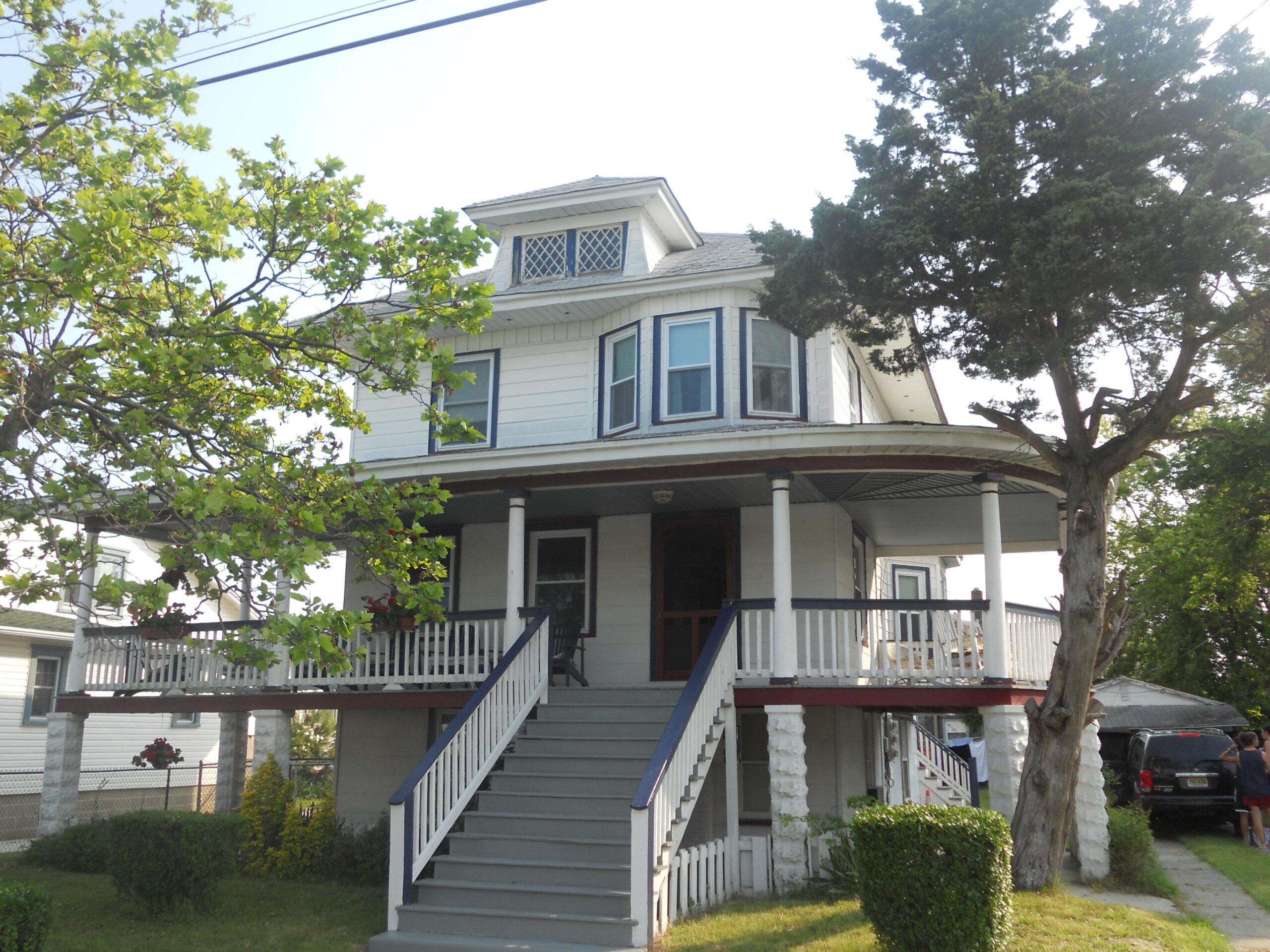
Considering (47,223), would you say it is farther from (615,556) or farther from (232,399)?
(615,556)

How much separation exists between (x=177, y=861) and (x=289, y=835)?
9.71 feet

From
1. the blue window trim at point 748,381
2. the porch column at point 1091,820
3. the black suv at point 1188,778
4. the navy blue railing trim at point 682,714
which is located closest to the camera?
the navy blue railing trim at point 682,714

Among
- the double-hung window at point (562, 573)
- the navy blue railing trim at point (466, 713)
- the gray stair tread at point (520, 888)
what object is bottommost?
the gray stair tread at point (520, 888)

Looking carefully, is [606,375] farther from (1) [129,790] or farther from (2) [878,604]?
(1) [129,790]

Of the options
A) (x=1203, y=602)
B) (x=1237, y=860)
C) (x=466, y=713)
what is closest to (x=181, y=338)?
(x=466, y=713)

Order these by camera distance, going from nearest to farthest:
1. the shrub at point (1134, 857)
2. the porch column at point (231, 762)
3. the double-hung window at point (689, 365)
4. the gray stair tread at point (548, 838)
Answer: the gray stair tread at point (548, 838), the shrub at point (1134, 857), the double-hung window at point (689, 365), the porch column at point (231, 762)

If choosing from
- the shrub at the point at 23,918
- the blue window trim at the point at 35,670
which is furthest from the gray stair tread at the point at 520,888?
the blue window trim at the point at 35,670

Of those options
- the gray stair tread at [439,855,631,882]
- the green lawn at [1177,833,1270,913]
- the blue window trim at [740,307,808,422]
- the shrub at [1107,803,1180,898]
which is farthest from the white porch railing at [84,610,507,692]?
the green lawn at [1177,833,1270,913]

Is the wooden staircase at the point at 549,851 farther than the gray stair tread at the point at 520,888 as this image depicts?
No

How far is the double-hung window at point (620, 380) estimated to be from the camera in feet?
50.5

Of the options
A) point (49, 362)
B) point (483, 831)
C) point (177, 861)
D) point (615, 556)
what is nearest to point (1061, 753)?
point (483, 831)

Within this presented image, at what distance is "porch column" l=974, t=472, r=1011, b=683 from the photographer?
39.4 ft

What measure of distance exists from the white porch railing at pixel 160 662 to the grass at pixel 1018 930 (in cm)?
755

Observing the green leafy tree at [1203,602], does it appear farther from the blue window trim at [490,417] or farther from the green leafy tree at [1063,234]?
the blue window trim at [490,417]
